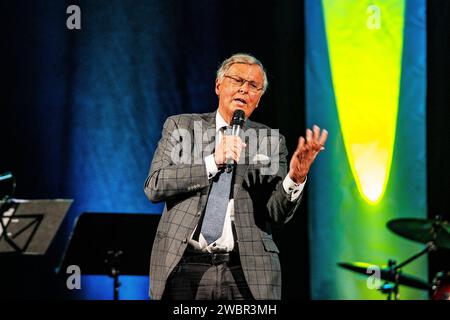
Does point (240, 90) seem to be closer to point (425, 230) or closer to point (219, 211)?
point (219, 211)

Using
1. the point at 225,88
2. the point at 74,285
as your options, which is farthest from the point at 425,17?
the point at 74,285

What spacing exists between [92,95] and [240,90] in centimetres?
268

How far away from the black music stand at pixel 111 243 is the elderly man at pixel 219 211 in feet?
4.43

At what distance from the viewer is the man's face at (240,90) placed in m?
2.80

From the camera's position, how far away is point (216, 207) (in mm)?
2674

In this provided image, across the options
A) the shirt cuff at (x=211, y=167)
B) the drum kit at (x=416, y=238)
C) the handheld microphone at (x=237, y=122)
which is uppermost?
the handheld microphone at (x=237, y=122)

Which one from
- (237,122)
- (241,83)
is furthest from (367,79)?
(237,122)

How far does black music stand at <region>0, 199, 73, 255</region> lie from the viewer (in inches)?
151

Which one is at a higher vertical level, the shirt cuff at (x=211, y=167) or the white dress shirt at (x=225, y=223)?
the shirt cuff at (x=211, y=167)

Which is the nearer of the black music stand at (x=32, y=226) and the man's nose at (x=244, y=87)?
the man's nose at (x=244, y=87)

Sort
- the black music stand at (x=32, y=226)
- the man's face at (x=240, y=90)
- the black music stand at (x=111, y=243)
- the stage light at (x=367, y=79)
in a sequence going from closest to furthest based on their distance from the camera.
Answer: the man's face at (x=240, y=90), the black music stand at (x=32, y=226), the black music stand at (x=111, y=243), the stage light at (x=367, y=79)

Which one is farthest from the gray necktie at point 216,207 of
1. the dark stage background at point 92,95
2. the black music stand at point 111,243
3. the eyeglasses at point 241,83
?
the dark stage background at point 92,95

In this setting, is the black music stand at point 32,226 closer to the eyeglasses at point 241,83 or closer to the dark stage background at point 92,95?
the dark stage background at point 92,95

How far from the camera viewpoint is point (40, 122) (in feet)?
17.3
